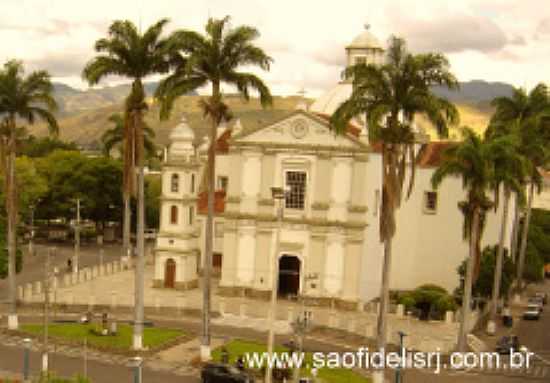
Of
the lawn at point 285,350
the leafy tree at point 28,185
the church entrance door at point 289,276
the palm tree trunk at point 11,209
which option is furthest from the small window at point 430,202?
the leafy tree at point 28,185

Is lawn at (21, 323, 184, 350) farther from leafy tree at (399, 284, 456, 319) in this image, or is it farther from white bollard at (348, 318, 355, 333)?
leafy tree at (399, 284, 456, 319)

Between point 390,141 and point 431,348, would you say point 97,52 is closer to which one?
point 390,141

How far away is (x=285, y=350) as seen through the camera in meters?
35.8

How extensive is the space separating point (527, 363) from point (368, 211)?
16.7 metres

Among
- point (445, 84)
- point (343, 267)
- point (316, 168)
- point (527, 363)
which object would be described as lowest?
point (527, 363)

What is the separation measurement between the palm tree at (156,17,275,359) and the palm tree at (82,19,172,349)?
3.86 ft

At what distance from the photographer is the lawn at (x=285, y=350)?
30.8m

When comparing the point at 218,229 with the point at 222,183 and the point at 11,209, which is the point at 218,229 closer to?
the point at 222,183

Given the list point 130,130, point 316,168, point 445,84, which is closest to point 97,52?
point 130,130

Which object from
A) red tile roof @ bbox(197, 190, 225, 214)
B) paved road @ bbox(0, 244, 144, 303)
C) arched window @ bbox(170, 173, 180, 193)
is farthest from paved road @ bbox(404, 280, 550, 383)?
paved road @ bbox(0, 244, 144, 303)

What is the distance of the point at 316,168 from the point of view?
4912 centimetres

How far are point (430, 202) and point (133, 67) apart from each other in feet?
101

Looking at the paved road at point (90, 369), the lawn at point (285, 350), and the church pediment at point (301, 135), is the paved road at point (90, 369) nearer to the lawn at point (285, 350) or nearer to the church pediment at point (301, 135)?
the lawn at point (285, 350)

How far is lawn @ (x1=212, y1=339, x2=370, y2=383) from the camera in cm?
3084
